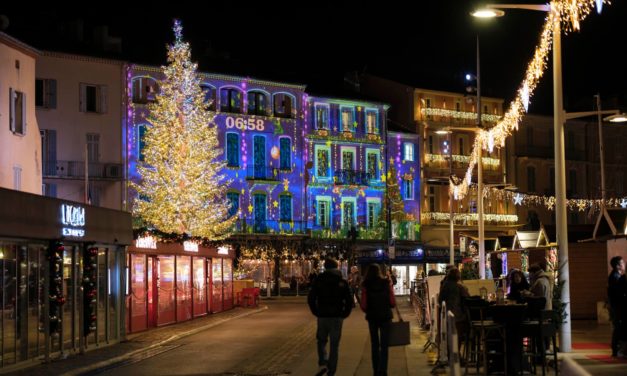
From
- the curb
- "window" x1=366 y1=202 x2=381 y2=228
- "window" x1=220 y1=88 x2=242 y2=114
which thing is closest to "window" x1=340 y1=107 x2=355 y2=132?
"window" x1=366 y1=202 x2=381 y2=228

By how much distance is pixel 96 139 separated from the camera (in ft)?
192

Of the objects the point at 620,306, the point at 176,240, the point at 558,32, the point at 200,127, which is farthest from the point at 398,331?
the point at 200,127

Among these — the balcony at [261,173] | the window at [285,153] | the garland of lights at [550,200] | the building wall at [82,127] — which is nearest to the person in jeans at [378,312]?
the garland of lights at [550,200]

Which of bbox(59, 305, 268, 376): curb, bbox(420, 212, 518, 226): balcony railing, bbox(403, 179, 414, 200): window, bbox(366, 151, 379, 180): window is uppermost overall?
→ bbox(366, 151, 379, 180): window

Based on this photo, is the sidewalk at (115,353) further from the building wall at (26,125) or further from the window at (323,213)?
the window at (323,213)

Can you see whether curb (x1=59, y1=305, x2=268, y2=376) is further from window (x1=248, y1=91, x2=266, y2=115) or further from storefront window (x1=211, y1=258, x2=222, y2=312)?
window (x1=248, y1=91, x2=266, y2=115)

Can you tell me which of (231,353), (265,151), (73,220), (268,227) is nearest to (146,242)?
(73,220)

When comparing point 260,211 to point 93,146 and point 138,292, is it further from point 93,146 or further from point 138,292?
point 138,292

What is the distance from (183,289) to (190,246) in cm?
152

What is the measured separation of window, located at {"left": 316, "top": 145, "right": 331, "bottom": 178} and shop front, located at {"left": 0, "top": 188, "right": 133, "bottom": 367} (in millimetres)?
45479

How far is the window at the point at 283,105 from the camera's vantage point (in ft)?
220

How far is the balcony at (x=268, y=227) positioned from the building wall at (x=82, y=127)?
940cm

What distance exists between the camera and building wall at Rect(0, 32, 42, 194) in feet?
115

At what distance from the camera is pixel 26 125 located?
37625mm
